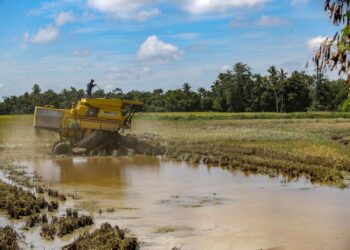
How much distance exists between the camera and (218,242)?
8.47 m

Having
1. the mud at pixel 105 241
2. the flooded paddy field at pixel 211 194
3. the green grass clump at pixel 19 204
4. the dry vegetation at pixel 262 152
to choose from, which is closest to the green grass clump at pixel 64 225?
the flooded paddy field at pixel 211 194

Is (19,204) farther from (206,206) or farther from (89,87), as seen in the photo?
(89,87)

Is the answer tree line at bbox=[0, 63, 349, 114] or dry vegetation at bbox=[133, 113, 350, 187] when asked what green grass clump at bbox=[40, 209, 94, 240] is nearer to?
dry vegetation at bbox=[133, 113, 350, 187]

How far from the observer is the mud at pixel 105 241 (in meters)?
7.73

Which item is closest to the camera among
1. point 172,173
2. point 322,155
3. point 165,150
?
point 172,173

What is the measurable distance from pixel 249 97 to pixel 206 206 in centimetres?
7083

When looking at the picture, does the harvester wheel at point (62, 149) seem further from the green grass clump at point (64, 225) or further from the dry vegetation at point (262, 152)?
the green grass clump at point (64, 225)

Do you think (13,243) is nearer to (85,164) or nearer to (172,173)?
(172,173)

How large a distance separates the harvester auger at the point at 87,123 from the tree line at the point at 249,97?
50.0m

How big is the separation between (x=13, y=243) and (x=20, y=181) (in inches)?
285

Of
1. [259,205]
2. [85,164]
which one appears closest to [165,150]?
[85,164]

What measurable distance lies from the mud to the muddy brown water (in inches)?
15.0

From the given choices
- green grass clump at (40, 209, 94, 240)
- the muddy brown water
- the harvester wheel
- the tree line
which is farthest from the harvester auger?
the tree line

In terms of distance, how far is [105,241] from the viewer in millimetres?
7949
